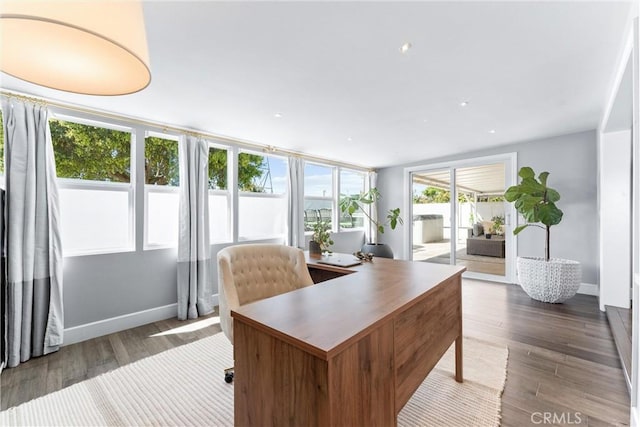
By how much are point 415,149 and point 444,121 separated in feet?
4.65

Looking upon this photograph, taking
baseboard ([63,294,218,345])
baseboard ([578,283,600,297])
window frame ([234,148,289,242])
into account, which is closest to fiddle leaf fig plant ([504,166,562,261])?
baseboard ([578,283,600,297])

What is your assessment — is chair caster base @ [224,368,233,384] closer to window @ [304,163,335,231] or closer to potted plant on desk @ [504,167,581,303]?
window @ [304,163,335,231]

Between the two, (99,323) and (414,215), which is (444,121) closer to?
(414,215)

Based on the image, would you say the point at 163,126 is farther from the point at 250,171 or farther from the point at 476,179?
the point at 476,179

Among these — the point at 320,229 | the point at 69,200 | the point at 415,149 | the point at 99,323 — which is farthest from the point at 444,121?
the point at 99,323

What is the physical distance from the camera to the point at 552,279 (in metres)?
3.45

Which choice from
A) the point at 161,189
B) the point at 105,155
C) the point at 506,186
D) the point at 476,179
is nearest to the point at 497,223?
the point at 506,186

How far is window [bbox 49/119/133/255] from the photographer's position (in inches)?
107

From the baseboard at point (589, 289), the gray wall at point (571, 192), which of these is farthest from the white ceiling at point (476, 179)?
the baseboard at point (589, 289)

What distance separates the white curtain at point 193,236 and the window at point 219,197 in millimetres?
317

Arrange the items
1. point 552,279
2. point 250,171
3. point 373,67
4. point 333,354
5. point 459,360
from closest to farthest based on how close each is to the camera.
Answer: point 333,354
point 459,360
point 373,67
point 552,279
point 250,171

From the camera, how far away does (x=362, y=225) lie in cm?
651

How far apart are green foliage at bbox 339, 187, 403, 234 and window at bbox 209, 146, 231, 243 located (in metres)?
2.56

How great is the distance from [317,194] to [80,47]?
459cm
